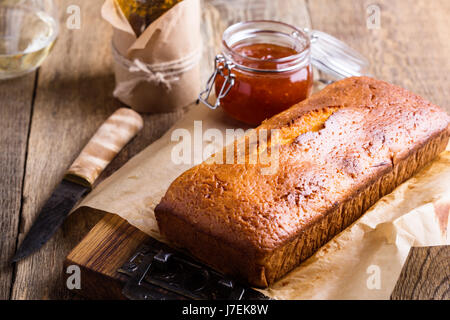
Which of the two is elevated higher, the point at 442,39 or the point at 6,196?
the point at 442,39

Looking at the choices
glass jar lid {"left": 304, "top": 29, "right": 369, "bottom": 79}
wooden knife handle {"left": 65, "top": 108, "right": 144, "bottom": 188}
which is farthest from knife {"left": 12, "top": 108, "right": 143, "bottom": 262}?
glass jar lid {"left": 304, "top": 29, "right": 369, "bottom": 79}

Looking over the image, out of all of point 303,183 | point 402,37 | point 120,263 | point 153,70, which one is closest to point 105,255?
point 120,263

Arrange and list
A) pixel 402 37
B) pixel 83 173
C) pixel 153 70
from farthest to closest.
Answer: pixel 402 37, pixel 153 70, pixel 83 173

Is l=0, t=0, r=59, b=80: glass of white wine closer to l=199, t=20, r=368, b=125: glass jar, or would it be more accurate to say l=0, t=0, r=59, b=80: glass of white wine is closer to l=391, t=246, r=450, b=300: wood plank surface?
l=199, t=20, r=368, b=125: glass jar

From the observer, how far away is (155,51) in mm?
1880

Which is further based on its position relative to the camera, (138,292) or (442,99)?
(442,99)

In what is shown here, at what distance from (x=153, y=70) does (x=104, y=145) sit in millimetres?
299

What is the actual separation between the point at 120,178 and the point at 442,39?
1448 millimetres

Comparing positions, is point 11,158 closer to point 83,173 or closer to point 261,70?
point 83,173

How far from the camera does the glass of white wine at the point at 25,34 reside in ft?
6.82

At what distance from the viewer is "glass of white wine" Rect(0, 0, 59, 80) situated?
6.82 ft

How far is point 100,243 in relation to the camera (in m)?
1.42

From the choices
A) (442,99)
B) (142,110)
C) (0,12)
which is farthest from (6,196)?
(442,99)

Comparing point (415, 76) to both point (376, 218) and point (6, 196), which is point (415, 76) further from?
point (6, 196)
